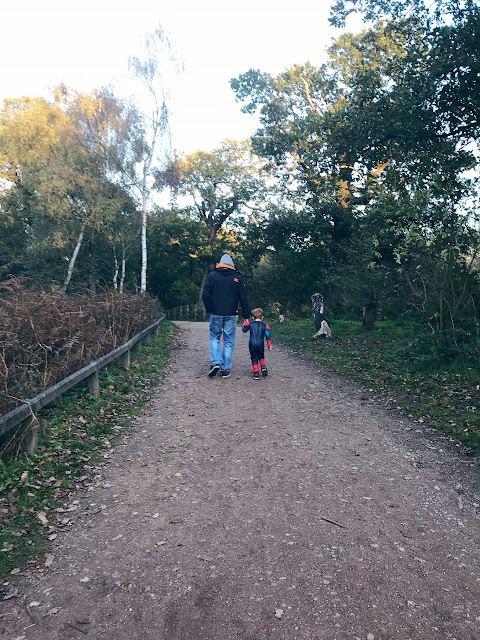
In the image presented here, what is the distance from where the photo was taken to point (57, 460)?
512 cm

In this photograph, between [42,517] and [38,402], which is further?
[38,402]

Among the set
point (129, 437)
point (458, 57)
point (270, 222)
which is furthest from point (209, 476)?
point (270, 222)

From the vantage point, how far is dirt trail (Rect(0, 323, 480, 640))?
2770 millimetres

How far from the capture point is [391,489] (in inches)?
179

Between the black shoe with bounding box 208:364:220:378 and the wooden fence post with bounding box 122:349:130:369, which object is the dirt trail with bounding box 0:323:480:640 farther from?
the wooden fence post with bounding box 122:349:130:369

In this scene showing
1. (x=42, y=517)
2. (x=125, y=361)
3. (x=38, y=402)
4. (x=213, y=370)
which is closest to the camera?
(x=42, y=517)

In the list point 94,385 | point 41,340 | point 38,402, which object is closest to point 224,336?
point 94,385

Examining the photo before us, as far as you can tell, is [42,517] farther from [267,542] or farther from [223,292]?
[223,292]

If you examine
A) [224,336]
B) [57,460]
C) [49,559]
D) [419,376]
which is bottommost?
[49,559]

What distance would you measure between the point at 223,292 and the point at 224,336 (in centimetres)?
89

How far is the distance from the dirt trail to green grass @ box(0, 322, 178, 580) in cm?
21

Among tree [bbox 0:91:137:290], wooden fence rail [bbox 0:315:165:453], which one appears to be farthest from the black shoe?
tree [bbox 0:91:137:290]

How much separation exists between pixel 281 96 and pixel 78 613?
25.1 meters

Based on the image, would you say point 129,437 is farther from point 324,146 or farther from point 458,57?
point 324,146
